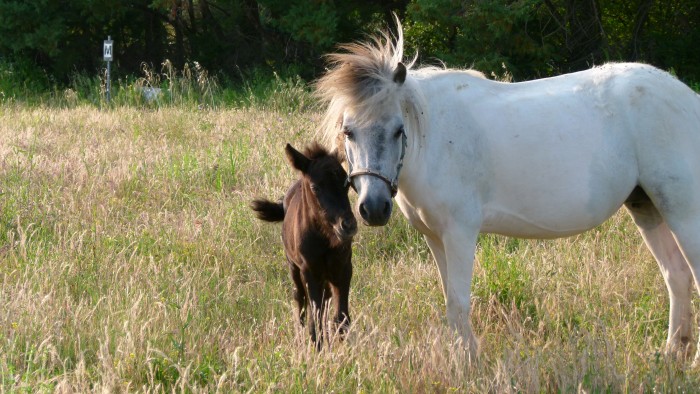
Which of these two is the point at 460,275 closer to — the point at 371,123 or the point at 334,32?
the point at 371,123

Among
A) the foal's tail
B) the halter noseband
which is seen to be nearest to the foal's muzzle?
the halter noseband

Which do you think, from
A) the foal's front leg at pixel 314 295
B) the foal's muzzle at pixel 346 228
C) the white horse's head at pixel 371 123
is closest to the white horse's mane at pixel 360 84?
the white horse's head at pixel 371 123

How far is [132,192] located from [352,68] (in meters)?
3.73

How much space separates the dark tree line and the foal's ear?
32.0ft

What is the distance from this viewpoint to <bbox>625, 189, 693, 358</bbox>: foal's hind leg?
4.47 meters

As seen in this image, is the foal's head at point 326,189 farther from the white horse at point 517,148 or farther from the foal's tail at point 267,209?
the foal's tail at point 267,209

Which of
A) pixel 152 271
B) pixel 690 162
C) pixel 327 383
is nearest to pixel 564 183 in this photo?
pixel 690 162

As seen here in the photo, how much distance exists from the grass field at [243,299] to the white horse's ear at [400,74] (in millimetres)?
1153

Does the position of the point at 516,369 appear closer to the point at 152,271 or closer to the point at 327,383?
the point at 327,383

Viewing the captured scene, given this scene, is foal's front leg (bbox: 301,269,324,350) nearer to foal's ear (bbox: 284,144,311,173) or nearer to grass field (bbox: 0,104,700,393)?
grass field (bbox: 0,104,700,393)

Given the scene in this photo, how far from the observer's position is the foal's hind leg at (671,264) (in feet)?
14.7

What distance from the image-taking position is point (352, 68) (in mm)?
3863

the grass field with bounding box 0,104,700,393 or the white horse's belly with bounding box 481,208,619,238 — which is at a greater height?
the white horse's belly with bounding box 481,208,619,238

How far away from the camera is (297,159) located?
4266mm
